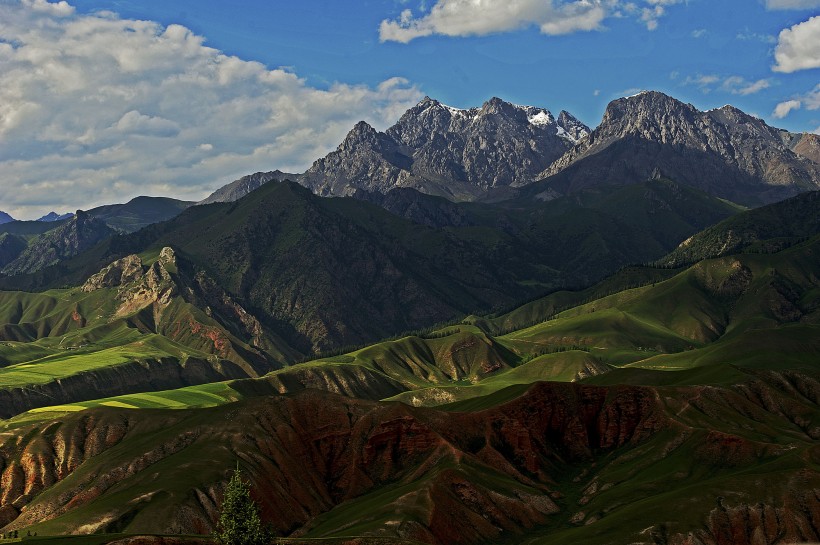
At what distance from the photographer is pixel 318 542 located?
197m

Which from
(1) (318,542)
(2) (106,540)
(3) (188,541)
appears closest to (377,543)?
(1) (318,542)

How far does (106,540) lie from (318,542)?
1714 inches

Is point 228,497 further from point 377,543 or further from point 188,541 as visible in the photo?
point 377,543

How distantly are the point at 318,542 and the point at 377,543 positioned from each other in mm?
11989

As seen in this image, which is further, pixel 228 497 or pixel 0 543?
pixel 0 543

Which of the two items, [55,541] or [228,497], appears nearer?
[228,497]

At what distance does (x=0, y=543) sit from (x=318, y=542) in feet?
195

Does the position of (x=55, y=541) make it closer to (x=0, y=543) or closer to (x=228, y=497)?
(x=0, y=543)

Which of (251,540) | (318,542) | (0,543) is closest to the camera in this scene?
(251,540)

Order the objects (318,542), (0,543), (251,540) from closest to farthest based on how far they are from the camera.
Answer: (251,540) → (0,543) → (318,542)

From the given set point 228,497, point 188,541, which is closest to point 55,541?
point 188,541

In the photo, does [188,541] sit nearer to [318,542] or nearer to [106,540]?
[106,540]

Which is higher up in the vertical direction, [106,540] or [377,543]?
[106,540]

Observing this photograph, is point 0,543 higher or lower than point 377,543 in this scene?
higher
